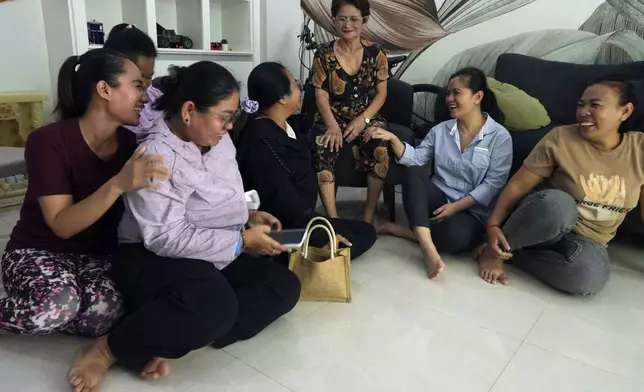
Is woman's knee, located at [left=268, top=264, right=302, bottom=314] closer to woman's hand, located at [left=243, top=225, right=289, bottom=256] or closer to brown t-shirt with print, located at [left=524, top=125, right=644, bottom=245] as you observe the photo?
woman's hand, located at [left=243, top=225, right=289, bottom=256]

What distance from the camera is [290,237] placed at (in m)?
1.66

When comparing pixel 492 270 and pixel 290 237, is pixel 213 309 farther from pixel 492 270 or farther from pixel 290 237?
pixel 492 270

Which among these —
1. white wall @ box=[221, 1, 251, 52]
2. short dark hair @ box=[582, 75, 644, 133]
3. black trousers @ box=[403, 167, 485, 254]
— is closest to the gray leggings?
black trousers @ box=[403, 167, 485, 254]

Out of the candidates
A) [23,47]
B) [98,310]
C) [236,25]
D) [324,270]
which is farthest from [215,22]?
[98,310]

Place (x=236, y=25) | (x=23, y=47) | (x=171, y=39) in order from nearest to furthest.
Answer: (x=23, y=47), (x=171, y=39), (x=236, y=25)

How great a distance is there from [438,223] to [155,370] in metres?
1.33

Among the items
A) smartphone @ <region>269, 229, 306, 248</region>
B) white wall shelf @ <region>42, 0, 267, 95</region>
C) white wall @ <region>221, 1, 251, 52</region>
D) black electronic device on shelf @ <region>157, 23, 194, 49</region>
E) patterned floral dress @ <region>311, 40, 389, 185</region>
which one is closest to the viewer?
smartphone @ <region>269, 229, 306, 248</region>

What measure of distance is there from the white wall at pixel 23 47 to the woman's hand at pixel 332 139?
189cm

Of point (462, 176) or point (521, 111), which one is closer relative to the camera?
point (462, 176)

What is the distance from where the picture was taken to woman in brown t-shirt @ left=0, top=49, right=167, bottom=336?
1.28 metres

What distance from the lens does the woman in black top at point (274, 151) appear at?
6.12ft

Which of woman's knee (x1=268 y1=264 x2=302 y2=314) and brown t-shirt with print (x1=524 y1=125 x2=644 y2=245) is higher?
brown t-shirt with print (x1=524 y1=125 x2=644 y2=245)

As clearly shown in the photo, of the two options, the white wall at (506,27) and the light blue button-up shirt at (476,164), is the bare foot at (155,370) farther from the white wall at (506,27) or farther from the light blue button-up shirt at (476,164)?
the white wall at (506,27)

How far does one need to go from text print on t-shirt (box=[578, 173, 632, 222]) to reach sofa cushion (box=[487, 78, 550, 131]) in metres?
0.72
